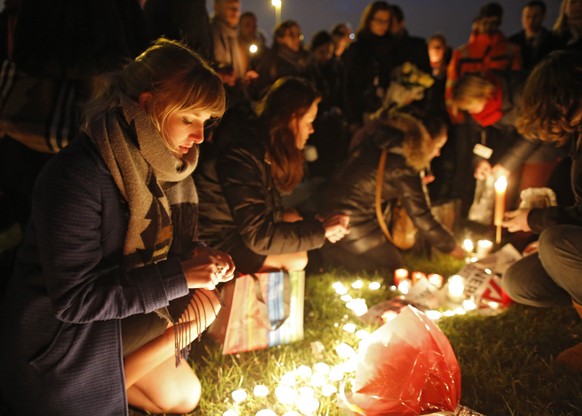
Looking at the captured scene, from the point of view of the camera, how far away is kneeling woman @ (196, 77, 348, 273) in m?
2.70

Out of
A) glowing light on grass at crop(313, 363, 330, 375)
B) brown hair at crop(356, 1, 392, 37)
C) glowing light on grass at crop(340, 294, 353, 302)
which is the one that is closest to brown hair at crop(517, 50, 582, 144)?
glowing light on grass at crop(340, 294, 353, 302)

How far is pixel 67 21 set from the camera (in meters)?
2.56

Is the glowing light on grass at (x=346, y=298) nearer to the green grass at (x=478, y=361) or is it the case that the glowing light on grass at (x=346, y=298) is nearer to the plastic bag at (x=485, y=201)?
the green grass at (x=478, y=361)

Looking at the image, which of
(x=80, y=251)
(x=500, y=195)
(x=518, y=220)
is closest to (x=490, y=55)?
(x=500, y=195)

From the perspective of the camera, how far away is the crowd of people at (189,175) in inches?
67.8

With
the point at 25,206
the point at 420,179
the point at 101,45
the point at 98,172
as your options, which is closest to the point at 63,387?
the point at 98,172

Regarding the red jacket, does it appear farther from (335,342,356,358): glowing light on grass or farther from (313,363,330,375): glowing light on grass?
(313,363,330,375): glowing light on grass

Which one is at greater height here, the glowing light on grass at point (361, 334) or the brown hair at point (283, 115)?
the brown hair at point (283, 115)

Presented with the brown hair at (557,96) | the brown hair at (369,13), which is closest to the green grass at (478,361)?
the brown hair at (557,96)

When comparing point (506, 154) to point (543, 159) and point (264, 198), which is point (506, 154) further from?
point (264, 198)

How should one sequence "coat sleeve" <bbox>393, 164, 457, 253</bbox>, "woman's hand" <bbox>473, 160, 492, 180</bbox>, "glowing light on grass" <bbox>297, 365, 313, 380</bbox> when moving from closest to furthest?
"glowing light on grass" <bbox>297, 365, 313, 380</bbox> < "coat sleeve" <bbox>393, 164, 457, 253</bbox> < "woman's hand" <bbox>473, 160, 492, 180</bbox>

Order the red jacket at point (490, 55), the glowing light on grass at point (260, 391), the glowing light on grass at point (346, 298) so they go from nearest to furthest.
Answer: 1. the glowing light on grass at point (260, 391)
2. the glowing light on grass at point (346, 298)
3. the red jacket at point (490, 55)

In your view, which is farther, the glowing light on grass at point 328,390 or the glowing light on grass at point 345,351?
the glowing light on grass at point 345,351

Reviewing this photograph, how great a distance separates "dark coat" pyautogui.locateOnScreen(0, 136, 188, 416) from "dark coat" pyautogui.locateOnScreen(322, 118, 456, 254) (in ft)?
7.40
